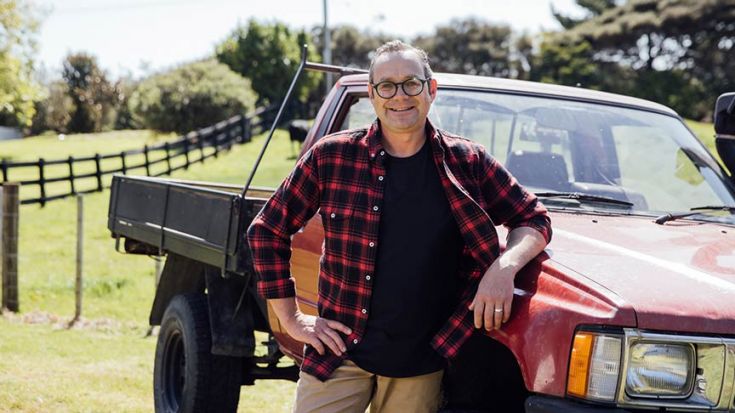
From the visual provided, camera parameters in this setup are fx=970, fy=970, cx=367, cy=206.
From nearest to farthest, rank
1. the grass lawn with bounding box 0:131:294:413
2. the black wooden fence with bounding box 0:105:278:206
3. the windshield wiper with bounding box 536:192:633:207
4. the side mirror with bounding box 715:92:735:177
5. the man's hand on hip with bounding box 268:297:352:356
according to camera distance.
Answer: the man's hand on hip with bounding box 268:297:352:356 → the windshield wiper with bounding box 536:192:633:207 → the side mirror with bounding box 715:92:735:177 → the grass lawn with bounding box 0:131:294:413 → the black wooden fence with bounding box 0:105:278:206

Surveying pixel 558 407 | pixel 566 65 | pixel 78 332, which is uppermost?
pixel 558 407

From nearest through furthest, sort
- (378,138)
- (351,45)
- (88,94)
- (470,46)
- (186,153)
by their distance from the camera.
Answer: (378,138)
(186,153)
(88,94)
(470,46)
(351,45)

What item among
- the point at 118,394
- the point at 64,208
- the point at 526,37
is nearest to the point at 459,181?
the point at 118,394

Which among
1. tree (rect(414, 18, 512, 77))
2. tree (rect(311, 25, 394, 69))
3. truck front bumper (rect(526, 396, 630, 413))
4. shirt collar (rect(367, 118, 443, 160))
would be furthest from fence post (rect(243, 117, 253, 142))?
tree (rect(311, 25, 394, 69))

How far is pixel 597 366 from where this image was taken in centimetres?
281

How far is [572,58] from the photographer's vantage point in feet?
153

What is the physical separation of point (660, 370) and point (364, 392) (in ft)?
3.26

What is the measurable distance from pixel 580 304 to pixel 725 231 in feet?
4.12

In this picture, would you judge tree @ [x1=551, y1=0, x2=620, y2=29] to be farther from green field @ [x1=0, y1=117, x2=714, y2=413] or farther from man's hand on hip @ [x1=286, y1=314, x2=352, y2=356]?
man's hand on hip @ [x1=286, y1=314, x2=352, y2=356]

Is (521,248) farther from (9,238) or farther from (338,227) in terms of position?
(9,238)

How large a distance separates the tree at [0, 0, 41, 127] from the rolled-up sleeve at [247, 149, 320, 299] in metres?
38.5

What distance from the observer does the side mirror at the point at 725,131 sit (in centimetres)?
463

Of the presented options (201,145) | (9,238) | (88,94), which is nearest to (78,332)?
(9,238)

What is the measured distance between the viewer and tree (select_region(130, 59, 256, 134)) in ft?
122
